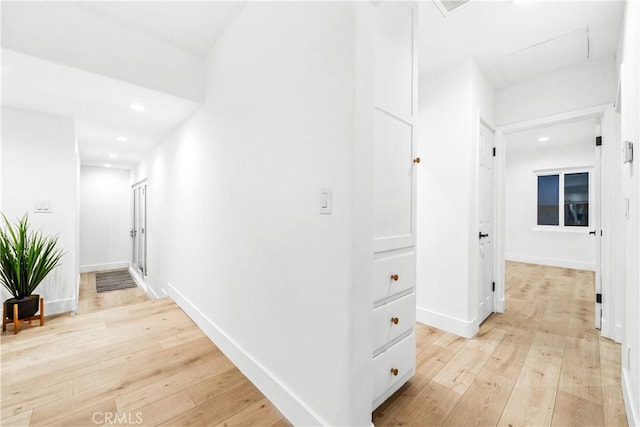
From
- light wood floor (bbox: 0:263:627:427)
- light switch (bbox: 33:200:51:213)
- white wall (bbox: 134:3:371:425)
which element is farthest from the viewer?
light switch (bbox: 33:200:51:213)

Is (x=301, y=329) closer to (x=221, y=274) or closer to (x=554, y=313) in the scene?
(x=221, y=274)

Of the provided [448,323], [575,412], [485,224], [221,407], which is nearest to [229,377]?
[221,407]

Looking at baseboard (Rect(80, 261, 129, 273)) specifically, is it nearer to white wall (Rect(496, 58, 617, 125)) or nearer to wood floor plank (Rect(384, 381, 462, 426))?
wood floor plank (Rect(384, 381, 462, 426))

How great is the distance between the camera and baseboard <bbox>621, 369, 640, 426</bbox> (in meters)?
1.32

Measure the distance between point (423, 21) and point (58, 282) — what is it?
14.9 ft

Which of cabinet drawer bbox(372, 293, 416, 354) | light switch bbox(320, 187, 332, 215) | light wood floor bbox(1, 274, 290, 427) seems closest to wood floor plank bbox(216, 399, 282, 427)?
light wood floor bbox(1, 274, 290, 427)

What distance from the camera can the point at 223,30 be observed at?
2262 mm

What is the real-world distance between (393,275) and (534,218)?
258 inches

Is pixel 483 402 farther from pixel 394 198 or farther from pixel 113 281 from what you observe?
pixel 113 281

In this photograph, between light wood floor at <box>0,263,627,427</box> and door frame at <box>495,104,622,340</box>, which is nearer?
light wood floor at <box>0,263,627,427</box>

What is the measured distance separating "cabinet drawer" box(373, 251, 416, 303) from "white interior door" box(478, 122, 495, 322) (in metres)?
1.49

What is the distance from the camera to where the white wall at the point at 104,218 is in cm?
605

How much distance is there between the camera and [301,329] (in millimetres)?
1459

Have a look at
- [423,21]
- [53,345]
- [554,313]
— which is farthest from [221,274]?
[554,313]
